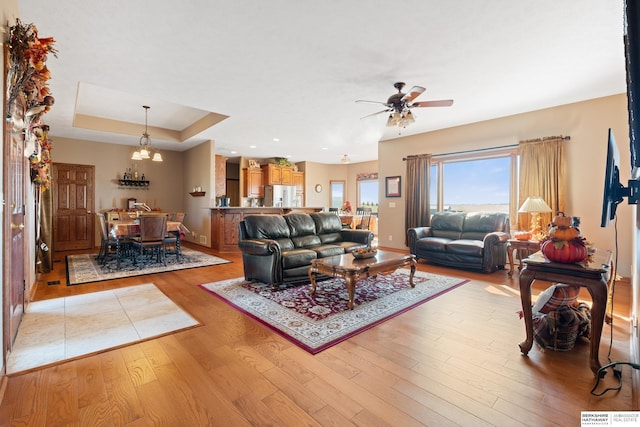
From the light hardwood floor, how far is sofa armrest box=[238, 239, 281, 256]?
113 cm

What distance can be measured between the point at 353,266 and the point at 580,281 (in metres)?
1.82

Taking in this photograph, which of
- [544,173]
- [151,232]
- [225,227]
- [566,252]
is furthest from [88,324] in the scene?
[544,173]

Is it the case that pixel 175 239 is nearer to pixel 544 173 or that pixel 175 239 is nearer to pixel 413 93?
pixel 413 93

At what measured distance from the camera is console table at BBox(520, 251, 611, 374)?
182 centimetres

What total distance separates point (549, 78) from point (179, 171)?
873 cm

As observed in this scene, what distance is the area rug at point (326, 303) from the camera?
2494 millimetres

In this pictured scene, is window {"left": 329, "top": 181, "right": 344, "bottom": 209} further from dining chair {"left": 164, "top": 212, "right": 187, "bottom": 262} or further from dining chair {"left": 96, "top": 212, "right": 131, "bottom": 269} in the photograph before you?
dining chair {"left": 96, "top": 212, "right": 131, "bottom": 269}

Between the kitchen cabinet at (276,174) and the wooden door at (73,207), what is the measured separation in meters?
4.63

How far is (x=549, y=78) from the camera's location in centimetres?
362

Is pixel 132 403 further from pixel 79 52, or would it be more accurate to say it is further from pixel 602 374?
pixel 79 52

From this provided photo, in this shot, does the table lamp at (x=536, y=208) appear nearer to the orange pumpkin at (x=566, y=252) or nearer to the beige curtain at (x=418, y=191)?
the beige curtain at (x=418, y=191)

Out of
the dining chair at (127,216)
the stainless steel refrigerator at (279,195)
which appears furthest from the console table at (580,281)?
the stainless steel refrigerator at (279,195)

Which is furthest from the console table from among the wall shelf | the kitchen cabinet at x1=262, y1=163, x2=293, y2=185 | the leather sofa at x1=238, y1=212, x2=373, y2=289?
the wall shelf

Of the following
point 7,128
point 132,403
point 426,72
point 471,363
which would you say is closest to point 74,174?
point 7,128
